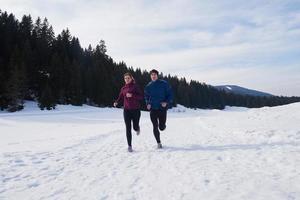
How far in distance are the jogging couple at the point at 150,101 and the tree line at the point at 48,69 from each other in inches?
1793

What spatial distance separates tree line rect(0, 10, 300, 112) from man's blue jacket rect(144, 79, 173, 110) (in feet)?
150

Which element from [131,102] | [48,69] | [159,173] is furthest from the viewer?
[48,69]

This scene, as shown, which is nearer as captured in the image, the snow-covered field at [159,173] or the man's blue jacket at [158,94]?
the snow-covered field at [159,173]

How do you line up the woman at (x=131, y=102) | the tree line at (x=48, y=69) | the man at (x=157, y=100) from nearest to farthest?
the woman at (x=131, y=102)
the man at (x=157, y=100)
the tree line at (x=48, y=69)

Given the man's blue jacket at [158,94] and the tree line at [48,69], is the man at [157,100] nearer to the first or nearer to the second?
the man's blue jacket at [158,94]

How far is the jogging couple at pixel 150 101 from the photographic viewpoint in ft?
31.0

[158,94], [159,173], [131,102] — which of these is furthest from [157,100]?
[159,173]

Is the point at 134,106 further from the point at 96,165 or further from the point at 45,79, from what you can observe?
the point at 45,79

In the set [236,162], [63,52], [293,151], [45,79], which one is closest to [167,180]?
[236,162]

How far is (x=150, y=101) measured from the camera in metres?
9.60

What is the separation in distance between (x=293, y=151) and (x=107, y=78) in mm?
67513

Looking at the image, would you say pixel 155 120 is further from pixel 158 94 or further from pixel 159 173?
pixel 159 173

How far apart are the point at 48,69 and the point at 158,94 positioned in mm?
61138

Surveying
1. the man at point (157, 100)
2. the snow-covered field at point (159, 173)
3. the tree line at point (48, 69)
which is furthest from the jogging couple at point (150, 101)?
the tree line at point (48, 69)
